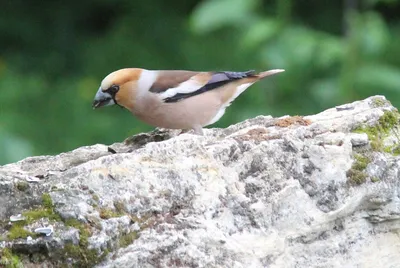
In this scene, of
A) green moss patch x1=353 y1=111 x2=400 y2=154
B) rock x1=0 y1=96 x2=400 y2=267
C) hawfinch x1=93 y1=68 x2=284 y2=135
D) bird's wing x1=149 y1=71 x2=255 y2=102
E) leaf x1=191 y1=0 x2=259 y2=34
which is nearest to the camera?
rock x1=0 y1=96 x2=400 y2=267

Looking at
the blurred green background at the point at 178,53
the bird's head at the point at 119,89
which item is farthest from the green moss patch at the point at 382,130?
the blurred green background at the point at 178,53

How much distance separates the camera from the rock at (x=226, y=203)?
275 cm

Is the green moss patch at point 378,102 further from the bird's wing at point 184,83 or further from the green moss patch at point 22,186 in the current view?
the green moss patch at point 22,186

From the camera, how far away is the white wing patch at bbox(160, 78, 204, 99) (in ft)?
14.5

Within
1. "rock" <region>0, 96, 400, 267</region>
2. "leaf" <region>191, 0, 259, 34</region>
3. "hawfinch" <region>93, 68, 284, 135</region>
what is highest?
"leaf" <region>191, 0, 259, 34</region>

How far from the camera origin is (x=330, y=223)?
3.05 m

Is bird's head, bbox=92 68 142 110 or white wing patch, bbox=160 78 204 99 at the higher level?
bird's head, bbox=92 68 142 110

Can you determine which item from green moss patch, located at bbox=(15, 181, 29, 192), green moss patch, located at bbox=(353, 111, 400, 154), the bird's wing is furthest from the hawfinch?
green moss patch, located at bbox=(15, 181, 29, 192)

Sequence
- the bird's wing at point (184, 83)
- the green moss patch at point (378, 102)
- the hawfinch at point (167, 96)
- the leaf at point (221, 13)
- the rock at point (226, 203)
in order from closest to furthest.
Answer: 1. the rock at point (226, 203)
2. the green moss patch at point (378, 102)
3. the hawfinch at point (167, 96)
4. the bird's wing at point (184, 83)
5. the leaf at point (221, 13)

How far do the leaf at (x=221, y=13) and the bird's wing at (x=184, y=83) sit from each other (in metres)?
1.50

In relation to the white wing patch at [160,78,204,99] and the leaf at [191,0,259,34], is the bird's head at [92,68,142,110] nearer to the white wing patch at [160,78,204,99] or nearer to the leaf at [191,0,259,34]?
the white wing patch at [160,78,204,99]

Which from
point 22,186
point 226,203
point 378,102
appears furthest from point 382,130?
point 22,186

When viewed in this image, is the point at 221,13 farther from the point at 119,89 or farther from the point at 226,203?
the point at 226,203

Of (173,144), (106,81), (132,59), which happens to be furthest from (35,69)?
(173,144)
